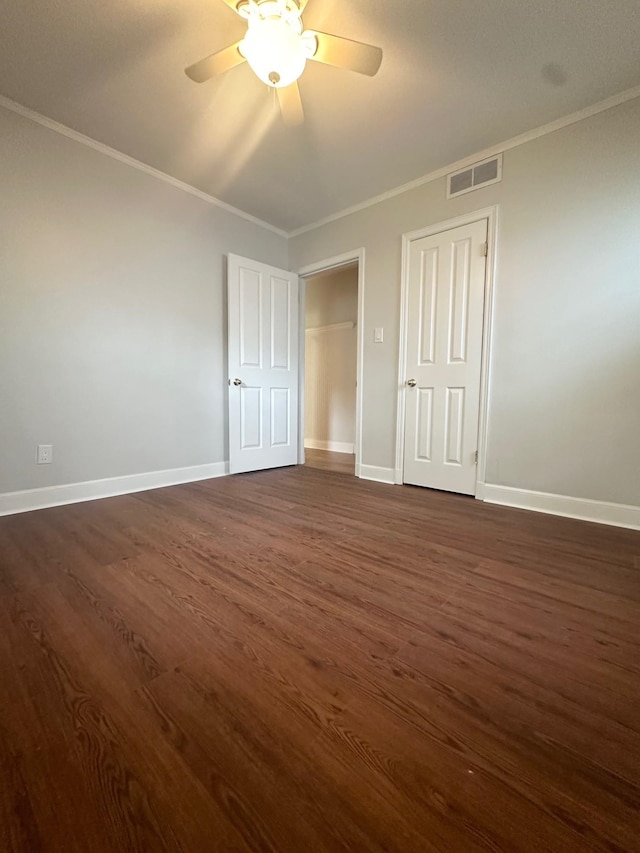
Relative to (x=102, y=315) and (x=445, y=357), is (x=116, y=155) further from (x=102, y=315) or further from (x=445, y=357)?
(x=445, y=357)

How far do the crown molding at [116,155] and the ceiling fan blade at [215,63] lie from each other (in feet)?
4.07

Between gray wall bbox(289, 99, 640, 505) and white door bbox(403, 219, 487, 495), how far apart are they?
0.15 meters

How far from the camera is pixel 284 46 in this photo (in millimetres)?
1394

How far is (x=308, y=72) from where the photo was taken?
1806 mm

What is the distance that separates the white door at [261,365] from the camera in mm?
3154

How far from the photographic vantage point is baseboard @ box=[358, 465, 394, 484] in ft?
9.93

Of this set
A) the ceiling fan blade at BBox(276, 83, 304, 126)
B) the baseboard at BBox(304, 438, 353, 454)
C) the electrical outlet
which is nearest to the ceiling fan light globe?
the ceiling fan blade at BBox(276, 83, 304, 126)

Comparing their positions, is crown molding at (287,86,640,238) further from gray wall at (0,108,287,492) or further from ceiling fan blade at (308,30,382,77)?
ceiling fan blade at (308,30,382,77)

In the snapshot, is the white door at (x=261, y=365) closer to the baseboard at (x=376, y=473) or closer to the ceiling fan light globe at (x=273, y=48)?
the baseboard at (x=376, y=473)

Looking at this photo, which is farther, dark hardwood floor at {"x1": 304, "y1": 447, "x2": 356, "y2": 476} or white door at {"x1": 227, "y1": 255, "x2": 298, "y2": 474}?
dark hardwood floor at {"x1": 304, "y1": 447, "x2": 356, "y2": 476}

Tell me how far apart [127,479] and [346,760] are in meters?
2.45

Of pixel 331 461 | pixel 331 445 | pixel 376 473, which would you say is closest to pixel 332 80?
pixel 376 473

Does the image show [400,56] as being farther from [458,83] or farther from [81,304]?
[81,304]

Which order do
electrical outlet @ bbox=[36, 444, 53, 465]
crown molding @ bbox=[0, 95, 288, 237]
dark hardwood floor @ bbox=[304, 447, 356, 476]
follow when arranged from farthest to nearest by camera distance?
1. dark hardwood floor @ bbox=[304, 447, 356, 476]
2. electrical outlet @ bbox=[36, 444, 53, 465]
3. crown molding @ bbox=[0, 95, 288, 237]
